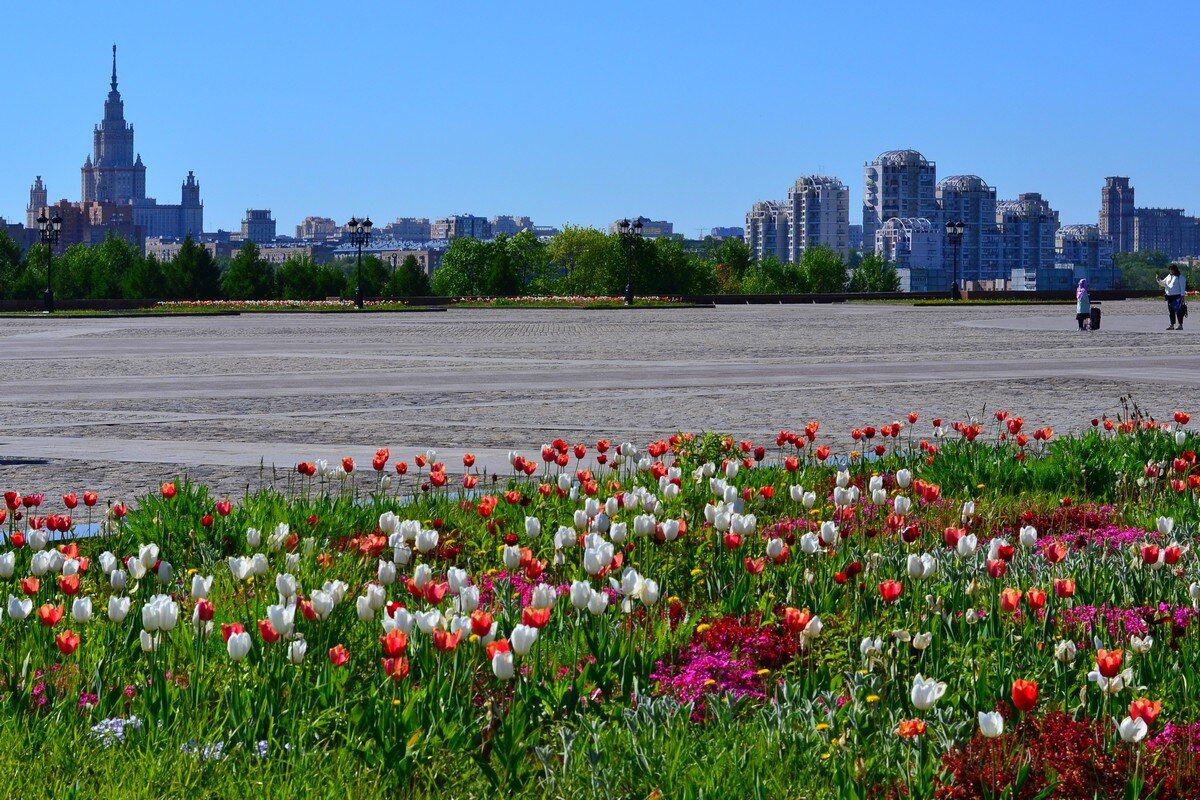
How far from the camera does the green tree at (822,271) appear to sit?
147 metres

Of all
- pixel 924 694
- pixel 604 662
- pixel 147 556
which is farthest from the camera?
pixel 147 556

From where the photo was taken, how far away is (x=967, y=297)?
2928 inches

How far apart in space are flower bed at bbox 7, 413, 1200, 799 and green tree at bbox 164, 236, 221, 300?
72855 millimetres

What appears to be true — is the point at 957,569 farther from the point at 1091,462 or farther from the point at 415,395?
the point at 415,395

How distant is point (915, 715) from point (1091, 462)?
4848mm

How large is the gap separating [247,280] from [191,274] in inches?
149

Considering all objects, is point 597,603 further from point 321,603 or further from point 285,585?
→ point 285,585

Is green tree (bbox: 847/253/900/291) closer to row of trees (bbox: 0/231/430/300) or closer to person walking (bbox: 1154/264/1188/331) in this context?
row of trees (bbox: 0/231/430/300)

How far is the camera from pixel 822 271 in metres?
148

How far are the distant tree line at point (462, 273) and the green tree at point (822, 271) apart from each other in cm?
9

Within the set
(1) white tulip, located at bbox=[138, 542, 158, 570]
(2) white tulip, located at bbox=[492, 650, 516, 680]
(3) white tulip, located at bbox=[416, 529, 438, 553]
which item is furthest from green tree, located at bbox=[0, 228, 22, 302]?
(2) white tulip, located at bbox=[492, 650, 516, 680]

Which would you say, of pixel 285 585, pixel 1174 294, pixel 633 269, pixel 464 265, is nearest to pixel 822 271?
pixel 464 265

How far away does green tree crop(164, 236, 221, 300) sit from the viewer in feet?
253

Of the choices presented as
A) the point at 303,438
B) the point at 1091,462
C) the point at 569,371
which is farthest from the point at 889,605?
the point at 569,371
